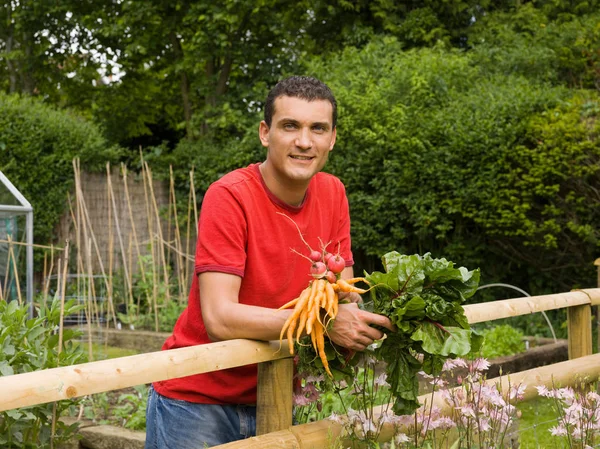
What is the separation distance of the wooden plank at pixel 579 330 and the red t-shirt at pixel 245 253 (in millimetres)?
1568

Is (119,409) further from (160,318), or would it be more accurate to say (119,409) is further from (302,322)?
(302,322)

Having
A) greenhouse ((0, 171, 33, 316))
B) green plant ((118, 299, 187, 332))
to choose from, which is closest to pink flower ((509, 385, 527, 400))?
greenhouse ((0, 171, 33, 316))

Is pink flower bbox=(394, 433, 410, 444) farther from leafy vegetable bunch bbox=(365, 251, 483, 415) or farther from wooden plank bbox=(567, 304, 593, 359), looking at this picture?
wooden plank bbox=(567, 304, 593, 359)

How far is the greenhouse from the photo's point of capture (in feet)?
20.0

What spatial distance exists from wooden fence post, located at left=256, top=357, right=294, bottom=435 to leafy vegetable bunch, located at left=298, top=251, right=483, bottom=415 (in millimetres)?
95

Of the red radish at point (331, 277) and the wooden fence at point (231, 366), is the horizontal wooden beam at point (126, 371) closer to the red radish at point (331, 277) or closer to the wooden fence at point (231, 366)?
the wooden fence at point (231, 366)

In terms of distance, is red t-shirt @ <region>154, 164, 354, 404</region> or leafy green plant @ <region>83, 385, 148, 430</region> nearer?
red t-shirt @ <region>154, 164, 354, 404</region>

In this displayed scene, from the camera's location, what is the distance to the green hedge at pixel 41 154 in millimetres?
10180

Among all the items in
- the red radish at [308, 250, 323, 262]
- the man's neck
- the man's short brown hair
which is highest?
the man's short brown hair

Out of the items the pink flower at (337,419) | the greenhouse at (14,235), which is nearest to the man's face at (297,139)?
the pink flower at (337,419)

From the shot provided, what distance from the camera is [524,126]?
8.48 metres

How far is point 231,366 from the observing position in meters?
2.07

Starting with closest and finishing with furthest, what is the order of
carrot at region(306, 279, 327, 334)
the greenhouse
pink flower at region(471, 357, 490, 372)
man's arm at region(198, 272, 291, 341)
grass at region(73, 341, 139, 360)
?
1. carrot at region(306, 279, 327, 334)
2. man's arm at region(198, 272, 291, 341)
3. pink flower at region(471, 357, 490, 372)
4. the greenhouse
5. grass at region(73, 341, 139, 360)

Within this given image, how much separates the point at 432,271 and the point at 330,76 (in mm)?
9606
